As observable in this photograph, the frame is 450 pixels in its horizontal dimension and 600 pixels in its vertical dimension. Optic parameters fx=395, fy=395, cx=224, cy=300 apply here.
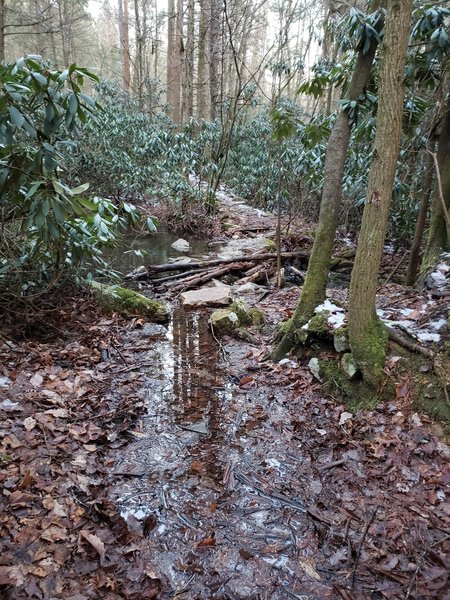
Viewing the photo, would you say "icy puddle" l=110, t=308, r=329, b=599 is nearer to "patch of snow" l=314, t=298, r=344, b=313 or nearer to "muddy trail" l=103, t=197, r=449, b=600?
"muddy trail" l=103, t=197, r=449, b=600

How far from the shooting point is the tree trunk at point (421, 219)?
559 centimetres

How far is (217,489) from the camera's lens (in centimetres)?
297

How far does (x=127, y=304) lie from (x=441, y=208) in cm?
469

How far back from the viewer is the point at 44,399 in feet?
11.5

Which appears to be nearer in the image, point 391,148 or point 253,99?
point 391,148

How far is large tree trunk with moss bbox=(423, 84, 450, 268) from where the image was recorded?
5180mm

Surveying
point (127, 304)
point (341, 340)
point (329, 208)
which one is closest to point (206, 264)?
point (127, 304)

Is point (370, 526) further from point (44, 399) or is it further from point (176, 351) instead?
point (176, 351)

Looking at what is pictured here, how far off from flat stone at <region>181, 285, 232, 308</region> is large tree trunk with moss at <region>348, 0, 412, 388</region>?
11.0 feet

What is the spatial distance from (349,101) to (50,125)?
9.28 ft

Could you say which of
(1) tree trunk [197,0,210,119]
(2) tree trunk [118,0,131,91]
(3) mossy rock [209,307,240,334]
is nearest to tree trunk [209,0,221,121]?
(1) tree trunk [197,0,210,119]

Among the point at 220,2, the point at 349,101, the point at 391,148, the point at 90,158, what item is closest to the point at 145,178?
the point at 90,158

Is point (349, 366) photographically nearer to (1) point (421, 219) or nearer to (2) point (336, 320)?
(2) point (336, 320)

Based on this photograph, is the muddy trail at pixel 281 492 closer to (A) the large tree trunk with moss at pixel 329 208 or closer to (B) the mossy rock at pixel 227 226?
(A) the large tree trunk with moss at pixel 329 208
